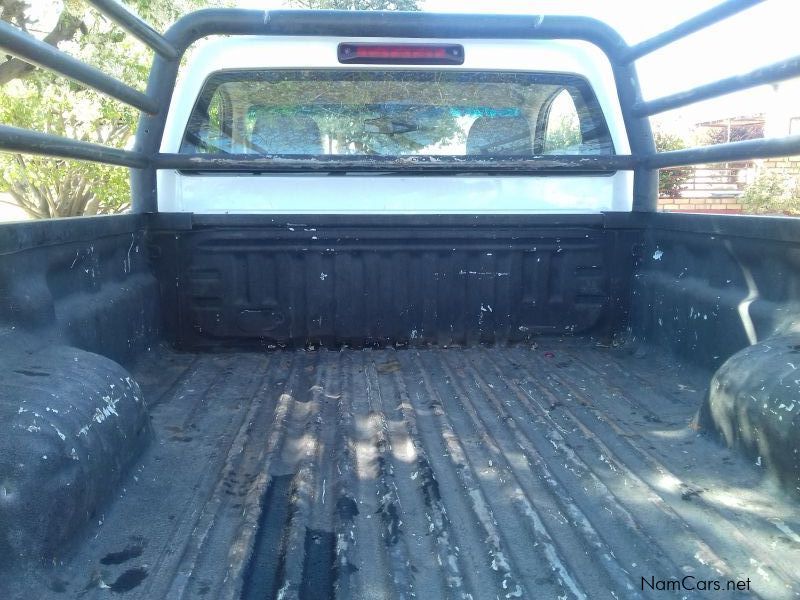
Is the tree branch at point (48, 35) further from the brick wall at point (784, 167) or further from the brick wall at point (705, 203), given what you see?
the brick wall at point (784, 167)

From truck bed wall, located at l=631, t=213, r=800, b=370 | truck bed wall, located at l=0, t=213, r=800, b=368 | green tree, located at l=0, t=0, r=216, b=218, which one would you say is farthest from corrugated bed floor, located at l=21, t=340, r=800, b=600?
green tree, located at l=0, t=0, r=216, b=218

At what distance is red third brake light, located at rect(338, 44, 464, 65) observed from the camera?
3152mm

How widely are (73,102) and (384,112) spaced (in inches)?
463

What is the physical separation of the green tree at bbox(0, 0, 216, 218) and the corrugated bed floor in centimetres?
1105

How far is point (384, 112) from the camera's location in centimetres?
332

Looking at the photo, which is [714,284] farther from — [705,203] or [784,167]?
[784,167]

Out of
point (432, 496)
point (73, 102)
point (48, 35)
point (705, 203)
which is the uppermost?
point (48, 35)

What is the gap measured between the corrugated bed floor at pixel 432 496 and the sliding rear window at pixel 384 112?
110 cm

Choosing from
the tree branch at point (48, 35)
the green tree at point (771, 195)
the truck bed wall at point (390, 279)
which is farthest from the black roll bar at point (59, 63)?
the green tree at point (771, 195)

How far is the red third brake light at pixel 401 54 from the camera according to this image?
3.15 metres

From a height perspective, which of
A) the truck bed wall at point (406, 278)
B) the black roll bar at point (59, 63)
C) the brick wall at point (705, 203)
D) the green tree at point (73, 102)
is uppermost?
the green tree at point (73, 102)

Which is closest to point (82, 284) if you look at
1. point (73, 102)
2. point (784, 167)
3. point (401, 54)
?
point (401, 54)

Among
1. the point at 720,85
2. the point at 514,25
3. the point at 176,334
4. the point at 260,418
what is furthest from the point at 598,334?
the point at 176,334

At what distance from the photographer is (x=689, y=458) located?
7.06 feet
